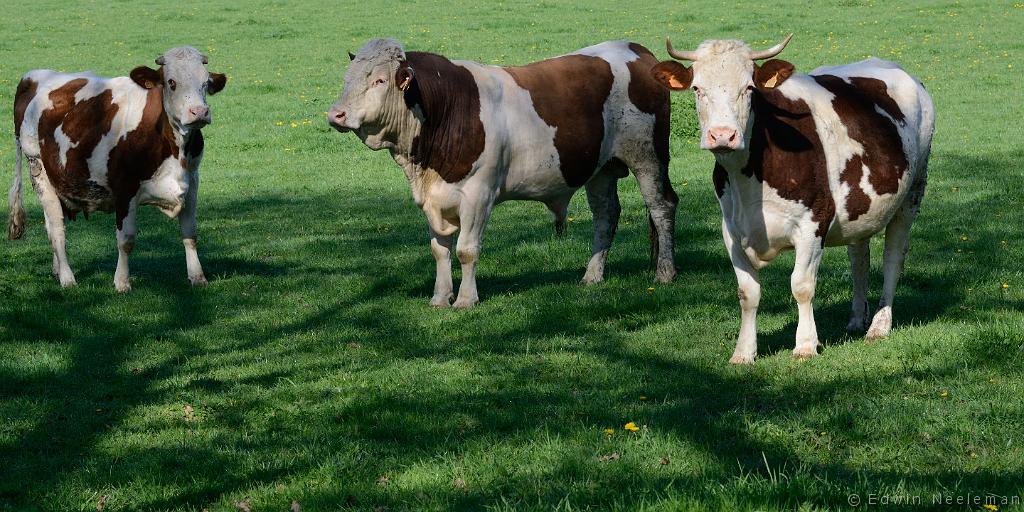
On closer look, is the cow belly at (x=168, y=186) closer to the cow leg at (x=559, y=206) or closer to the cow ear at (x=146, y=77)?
the cow ear at (x=146, y=77)

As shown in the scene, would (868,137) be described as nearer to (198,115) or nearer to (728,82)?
(728,82)

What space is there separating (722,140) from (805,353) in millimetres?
1782

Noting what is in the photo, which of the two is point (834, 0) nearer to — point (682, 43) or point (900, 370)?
point (682, 43)

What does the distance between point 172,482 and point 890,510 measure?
12.2 ft

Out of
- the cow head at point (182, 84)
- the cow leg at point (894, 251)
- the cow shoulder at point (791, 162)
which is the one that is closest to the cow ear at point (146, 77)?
the cow head at point (182, 84)

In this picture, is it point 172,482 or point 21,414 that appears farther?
point 21,414

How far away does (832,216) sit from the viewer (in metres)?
8.27

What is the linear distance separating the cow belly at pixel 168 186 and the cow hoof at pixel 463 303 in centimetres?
332

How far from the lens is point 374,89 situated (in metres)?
10.4

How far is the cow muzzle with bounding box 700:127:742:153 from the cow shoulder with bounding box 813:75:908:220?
1.15 meters

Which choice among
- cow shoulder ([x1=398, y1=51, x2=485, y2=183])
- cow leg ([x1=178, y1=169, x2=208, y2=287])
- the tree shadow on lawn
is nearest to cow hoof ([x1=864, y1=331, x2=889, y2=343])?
the tree shadow on lawn

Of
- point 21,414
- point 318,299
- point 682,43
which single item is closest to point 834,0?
point 682,43

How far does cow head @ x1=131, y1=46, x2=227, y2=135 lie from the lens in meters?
11.6

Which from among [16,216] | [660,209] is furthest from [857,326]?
[16,216]
